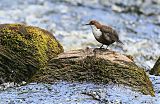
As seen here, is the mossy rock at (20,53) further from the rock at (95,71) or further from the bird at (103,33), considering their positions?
the bird at (103,33)

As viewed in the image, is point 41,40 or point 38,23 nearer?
point 41,40

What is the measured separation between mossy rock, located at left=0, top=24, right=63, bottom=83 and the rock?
0.54 meters

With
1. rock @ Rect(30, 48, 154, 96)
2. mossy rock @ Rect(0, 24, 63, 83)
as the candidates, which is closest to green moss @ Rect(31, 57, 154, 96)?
rock @ Rect(30, 48, 154, 96)

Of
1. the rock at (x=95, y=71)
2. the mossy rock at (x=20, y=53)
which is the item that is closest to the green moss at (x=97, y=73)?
the rock at (x=95, y=71)

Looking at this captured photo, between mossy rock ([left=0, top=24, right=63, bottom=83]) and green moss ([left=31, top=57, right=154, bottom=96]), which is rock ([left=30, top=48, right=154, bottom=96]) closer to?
green moss ([left=31, top=57, right=154, bottom=96])

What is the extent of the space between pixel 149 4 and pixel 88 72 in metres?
9.70

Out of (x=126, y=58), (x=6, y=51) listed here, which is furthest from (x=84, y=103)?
(x=6, y=51)

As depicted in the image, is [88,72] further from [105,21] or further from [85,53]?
[105,21]

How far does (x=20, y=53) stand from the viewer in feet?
22.5

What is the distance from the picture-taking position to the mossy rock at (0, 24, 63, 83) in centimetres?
681

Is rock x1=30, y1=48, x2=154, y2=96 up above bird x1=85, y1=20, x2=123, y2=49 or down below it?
below

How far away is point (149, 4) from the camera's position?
15.4m

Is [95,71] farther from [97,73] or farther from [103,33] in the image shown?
[103,33]

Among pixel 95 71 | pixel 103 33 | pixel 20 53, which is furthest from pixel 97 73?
pixel 20 53
